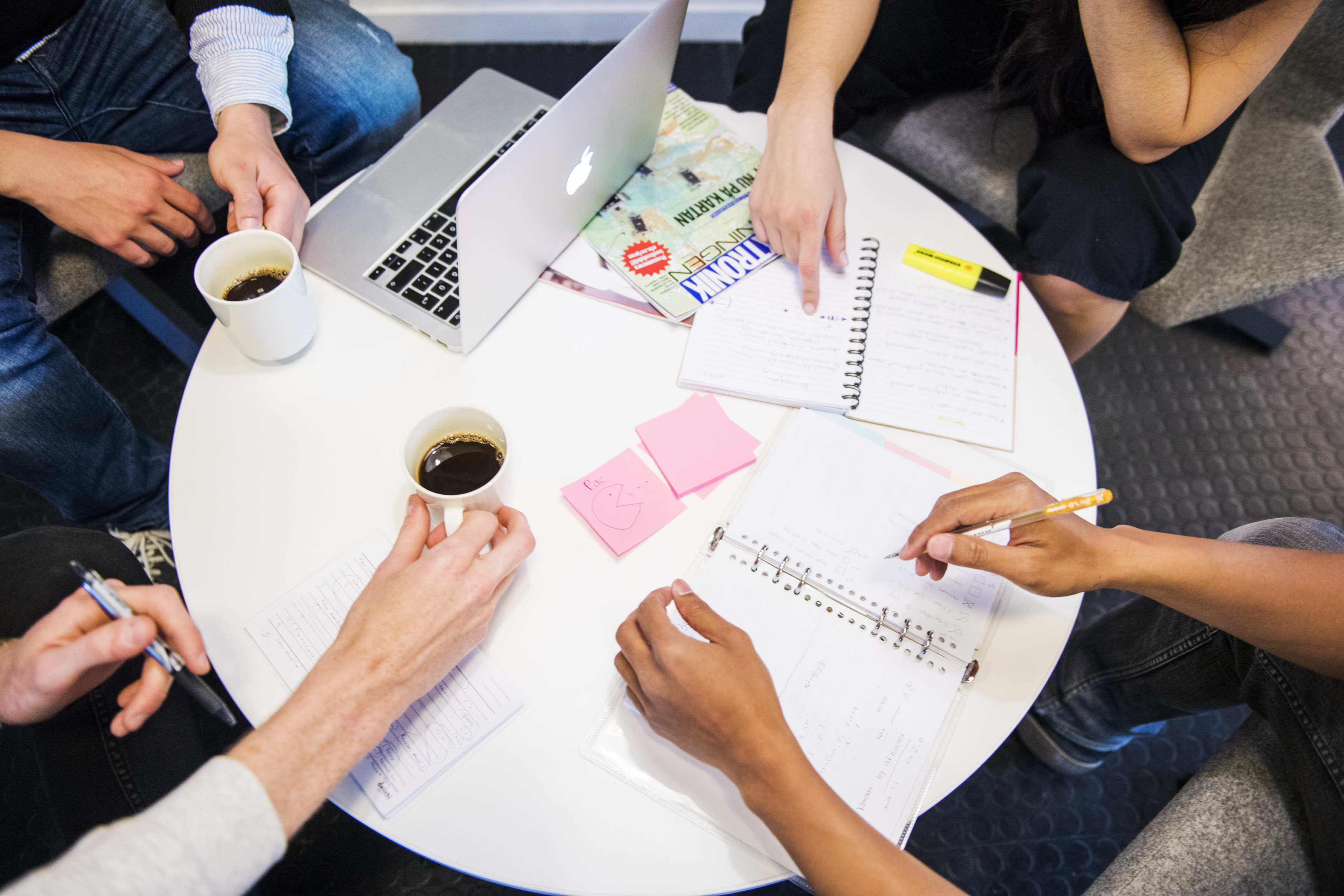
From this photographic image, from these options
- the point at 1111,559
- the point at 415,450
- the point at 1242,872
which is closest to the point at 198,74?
the point at 415,450

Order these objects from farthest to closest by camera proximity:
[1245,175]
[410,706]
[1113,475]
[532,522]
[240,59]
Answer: [1113,475] < [1245,175] < [240,59] < [532,522] < [410,706]

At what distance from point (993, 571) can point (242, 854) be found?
75 cm

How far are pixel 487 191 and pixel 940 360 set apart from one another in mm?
626

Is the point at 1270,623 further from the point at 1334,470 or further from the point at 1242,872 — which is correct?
the point at 1334,470

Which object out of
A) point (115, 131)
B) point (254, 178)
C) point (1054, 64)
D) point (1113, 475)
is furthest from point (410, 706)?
point (1113, 475)

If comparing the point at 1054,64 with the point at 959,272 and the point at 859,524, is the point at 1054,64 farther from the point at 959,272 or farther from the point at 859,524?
the point at 859,524

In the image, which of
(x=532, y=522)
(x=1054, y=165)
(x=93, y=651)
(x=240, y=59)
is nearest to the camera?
(x=93, y=651)

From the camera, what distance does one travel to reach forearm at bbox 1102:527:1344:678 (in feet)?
2.48

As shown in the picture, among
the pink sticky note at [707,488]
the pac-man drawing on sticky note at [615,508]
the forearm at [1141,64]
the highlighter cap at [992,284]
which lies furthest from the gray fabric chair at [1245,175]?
the pac-man drawing on sticky note at [615,508]

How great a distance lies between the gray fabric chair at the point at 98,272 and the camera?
120cm

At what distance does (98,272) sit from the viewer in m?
1.22

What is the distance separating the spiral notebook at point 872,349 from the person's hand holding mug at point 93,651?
2.00 feet

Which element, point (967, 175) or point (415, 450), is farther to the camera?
point (967, 175)

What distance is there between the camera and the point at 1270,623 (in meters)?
0.77
